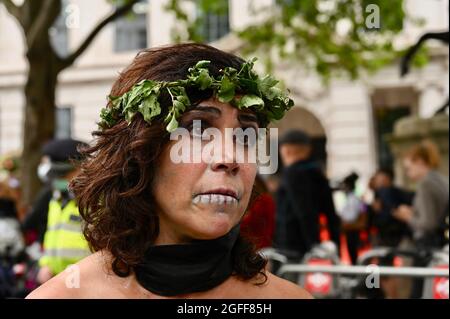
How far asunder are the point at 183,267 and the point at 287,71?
82.0 feet

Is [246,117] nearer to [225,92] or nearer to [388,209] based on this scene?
[225,92]

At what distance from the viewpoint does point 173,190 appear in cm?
212

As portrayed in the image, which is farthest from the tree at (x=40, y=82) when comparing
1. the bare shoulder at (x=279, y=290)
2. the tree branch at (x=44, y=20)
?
the bare shoulder at (x=279, y=290)

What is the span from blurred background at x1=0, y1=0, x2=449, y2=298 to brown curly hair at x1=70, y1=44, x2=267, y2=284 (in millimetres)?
381

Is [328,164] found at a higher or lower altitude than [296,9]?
lower

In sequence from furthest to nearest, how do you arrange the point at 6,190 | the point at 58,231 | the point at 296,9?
1. the point at 296,9
2. the point at 6,190
3. the point at 58,231

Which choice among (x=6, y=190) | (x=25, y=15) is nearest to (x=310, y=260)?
(x=6, y=190)

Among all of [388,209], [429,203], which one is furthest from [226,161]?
[388,209]

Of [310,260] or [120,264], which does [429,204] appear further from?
[120,264]

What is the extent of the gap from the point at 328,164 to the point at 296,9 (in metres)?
14.2

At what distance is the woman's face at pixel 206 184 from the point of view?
6.83ft

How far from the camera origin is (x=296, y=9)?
14898 millimetres

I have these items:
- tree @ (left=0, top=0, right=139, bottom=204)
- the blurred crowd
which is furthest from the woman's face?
tree @ (left=0, top=0, right=139, bottom=204)

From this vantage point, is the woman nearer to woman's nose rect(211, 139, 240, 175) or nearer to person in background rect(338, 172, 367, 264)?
woman's nose rect(211, 139, 240, 175)
